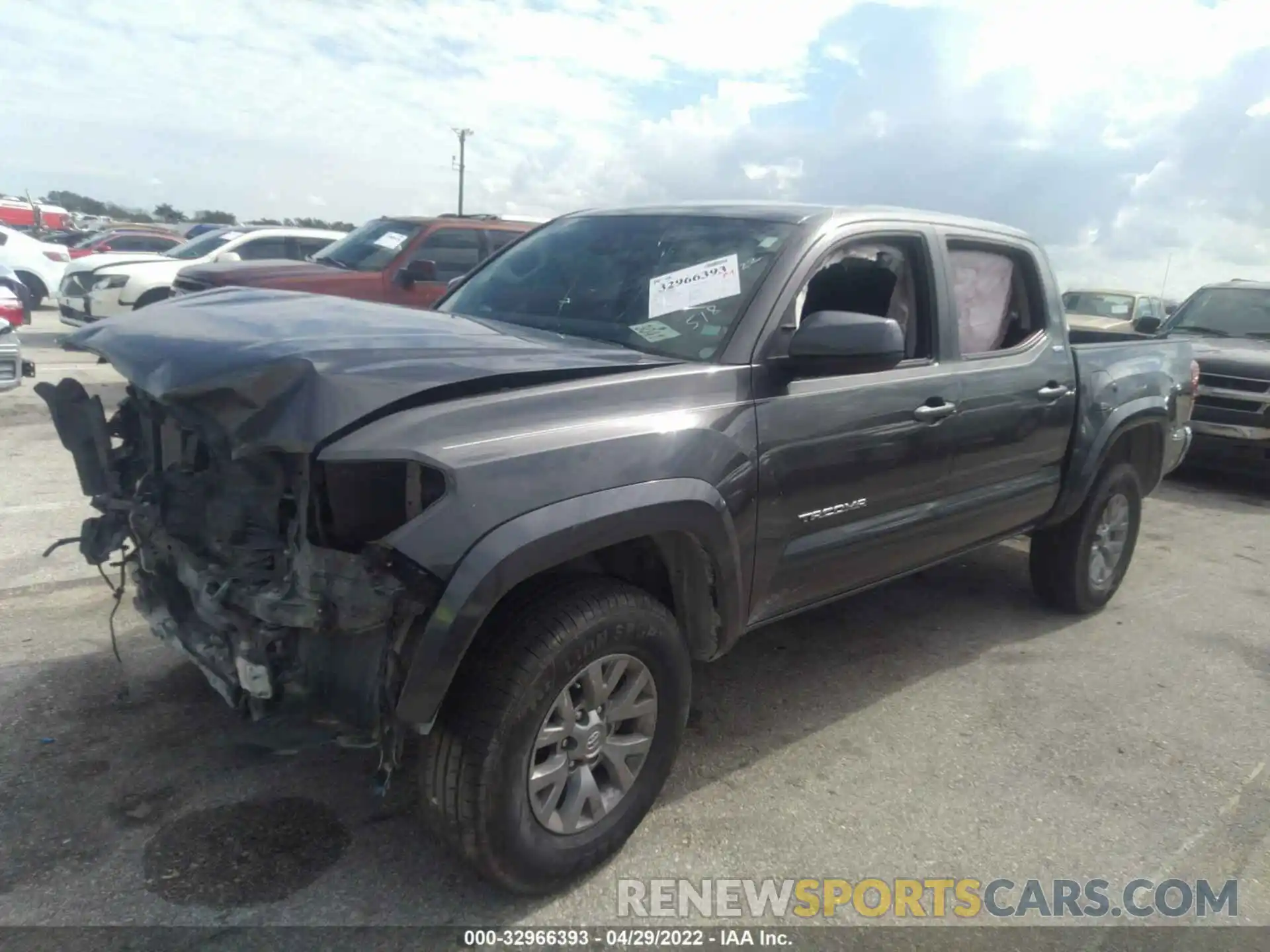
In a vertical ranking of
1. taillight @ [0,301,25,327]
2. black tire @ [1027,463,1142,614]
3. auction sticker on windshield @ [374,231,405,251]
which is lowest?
black tire @ [1027,463,1142,614]

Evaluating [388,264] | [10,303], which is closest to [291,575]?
[10,303]

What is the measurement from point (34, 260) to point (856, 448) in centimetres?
1752

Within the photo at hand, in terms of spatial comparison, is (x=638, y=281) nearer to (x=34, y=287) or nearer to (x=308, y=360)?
(x=308, y=360)

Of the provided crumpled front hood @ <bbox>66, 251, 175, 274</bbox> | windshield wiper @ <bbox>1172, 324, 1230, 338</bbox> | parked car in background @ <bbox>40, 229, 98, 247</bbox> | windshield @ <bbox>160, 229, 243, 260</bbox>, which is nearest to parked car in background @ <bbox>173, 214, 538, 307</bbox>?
crumpled front hood @ <bbox>66, 251, 175, 274</bbox>

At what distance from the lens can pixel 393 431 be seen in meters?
2.34

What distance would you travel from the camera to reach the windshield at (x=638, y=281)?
330 cm

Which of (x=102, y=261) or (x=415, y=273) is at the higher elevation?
(x=415, y=273)

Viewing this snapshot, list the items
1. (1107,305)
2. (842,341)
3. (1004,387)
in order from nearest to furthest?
(842,341) < (1004,387) < (1107,305)

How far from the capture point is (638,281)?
3.58 metres

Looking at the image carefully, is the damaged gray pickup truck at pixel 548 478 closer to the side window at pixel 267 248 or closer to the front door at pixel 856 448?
the front door at pixel 856 448

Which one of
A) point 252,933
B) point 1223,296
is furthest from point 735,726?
point 1223,296

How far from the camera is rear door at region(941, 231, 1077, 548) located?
400 centimetres

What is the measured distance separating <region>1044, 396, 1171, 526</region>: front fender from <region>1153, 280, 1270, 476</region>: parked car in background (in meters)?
4.00

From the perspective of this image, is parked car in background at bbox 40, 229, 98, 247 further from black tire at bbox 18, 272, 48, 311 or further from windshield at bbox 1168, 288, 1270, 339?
windshield at bbox 1168, 288, 1270, 339
